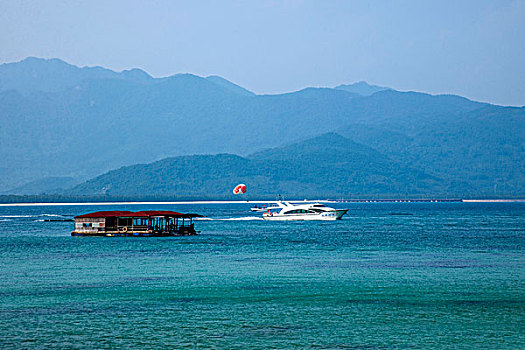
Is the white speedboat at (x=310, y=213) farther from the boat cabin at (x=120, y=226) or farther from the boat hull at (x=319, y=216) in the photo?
the boat cabin at (x=120, y=226)

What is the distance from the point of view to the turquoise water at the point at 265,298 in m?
39.3

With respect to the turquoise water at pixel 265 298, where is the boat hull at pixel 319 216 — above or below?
above

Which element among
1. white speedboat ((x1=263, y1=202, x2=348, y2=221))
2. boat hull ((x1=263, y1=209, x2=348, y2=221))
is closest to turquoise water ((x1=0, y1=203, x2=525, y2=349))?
boat hull ((x1=263, y1=209, x2=348, y2=221))

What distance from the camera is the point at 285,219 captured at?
187 meters

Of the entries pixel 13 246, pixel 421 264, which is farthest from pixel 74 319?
pixel 13 246

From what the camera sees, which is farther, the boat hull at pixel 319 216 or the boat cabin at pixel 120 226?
the boat hull at pixel 319 216

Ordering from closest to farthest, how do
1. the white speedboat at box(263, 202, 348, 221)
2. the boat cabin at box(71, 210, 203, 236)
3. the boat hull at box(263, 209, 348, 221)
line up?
the boat cabin at box(71, 210, 203, 236) < the boat hull at box(263, 209, 348, 221) < the white speedboat at box(263, 202, 348, 221)

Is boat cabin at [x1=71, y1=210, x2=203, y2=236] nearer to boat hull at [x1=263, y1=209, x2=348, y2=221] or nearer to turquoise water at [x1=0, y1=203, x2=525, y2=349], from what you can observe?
turquoise water at [x1=0, y1=203, x2=525, y2=349]

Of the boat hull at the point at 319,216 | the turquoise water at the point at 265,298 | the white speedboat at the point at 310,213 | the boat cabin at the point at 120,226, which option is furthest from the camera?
the white speedboat at the point at 310,213

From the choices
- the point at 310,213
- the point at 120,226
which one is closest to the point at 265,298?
the point at 120,226

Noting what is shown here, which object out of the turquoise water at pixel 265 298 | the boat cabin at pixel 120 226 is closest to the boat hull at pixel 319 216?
the boat cabin at pixel 120 226

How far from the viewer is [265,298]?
51.6 meters

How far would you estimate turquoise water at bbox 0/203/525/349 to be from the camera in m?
39.3

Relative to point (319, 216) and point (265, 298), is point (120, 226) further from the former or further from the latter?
point (265, 298)
